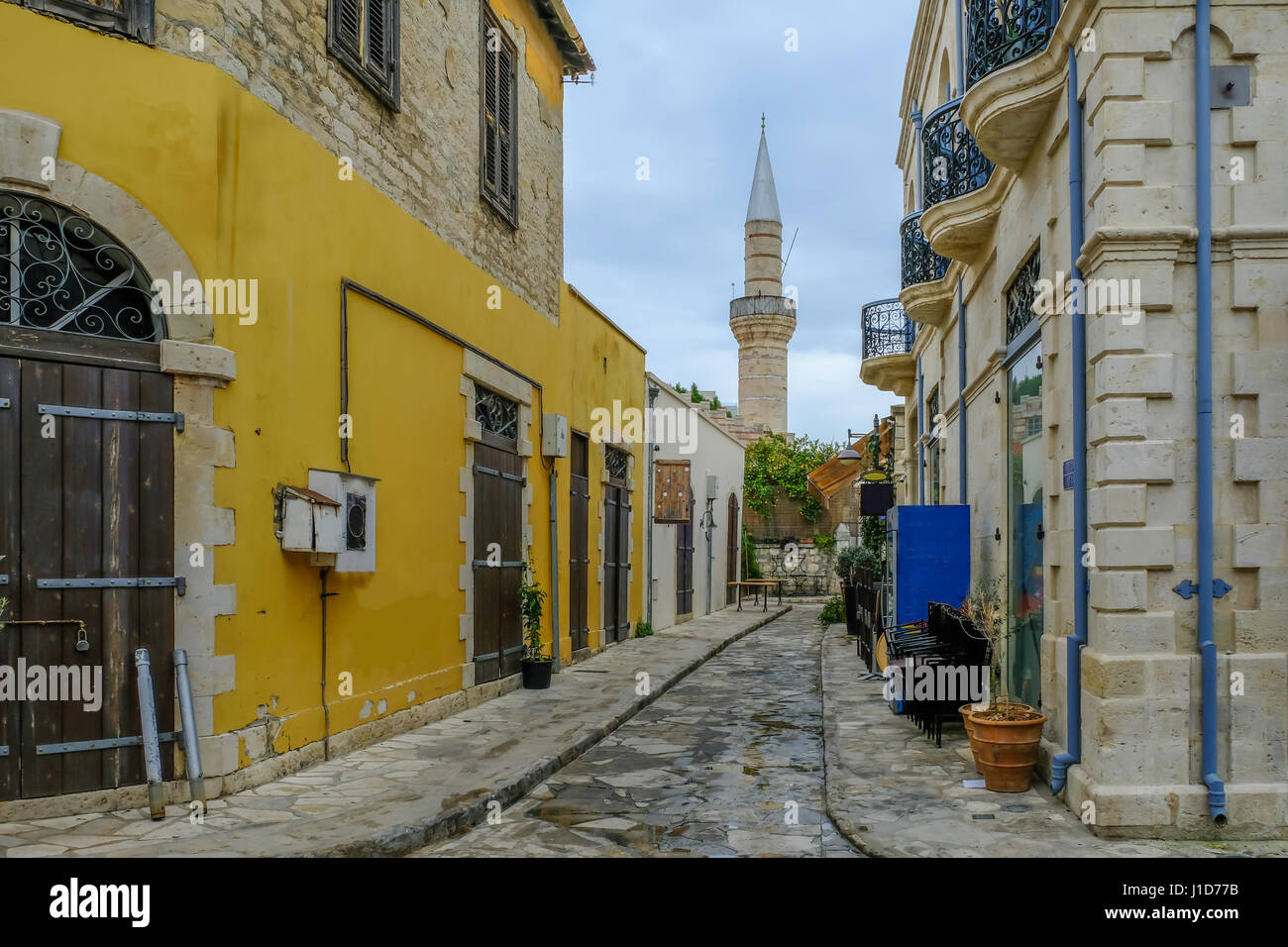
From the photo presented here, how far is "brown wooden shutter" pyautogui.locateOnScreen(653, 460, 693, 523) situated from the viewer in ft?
60.9

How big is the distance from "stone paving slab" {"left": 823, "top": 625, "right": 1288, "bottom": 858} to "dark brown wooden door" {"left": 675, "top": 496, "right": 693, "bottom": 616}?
1186 cm

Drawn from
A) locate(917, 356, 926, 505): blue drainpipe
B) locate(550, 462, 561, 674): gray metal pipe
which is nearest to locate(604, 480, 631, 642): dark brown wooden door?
locate(550, 462, 561, 674): gray metal pipe

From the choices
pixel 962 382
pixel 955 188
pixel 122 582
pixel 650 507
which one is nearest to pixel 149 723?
pixel 122 582

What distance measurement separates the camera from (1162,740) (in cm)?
529

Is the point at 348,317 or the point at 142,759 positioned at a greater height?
the point at 348,317

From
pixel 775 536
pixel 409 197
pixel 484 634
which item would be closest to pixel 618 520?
pixel 484 634

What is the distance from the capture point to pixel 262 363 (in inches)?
253

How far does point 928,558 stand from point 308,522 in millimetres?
5796

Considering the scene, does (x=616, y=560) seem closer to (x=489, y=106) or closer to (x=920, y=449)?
(x=920, y=449)

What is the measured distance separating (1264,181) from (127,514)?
251 inches

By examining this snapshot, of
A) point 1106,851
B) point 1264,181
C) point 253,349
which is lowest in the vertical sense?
point 1106,851

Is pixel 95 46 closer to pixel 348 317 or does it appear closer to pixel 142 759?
pixel 348 317

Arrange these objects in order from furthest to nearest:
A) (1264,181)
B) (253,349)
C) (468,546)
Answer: (468,546) → (253,349) → (1264,181)

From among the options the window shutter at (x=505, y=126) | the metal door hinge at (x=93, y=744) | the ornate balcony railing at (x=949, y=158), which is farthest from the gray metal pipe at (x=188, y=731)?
the ornate balcony railing at (x=949, y=158)
